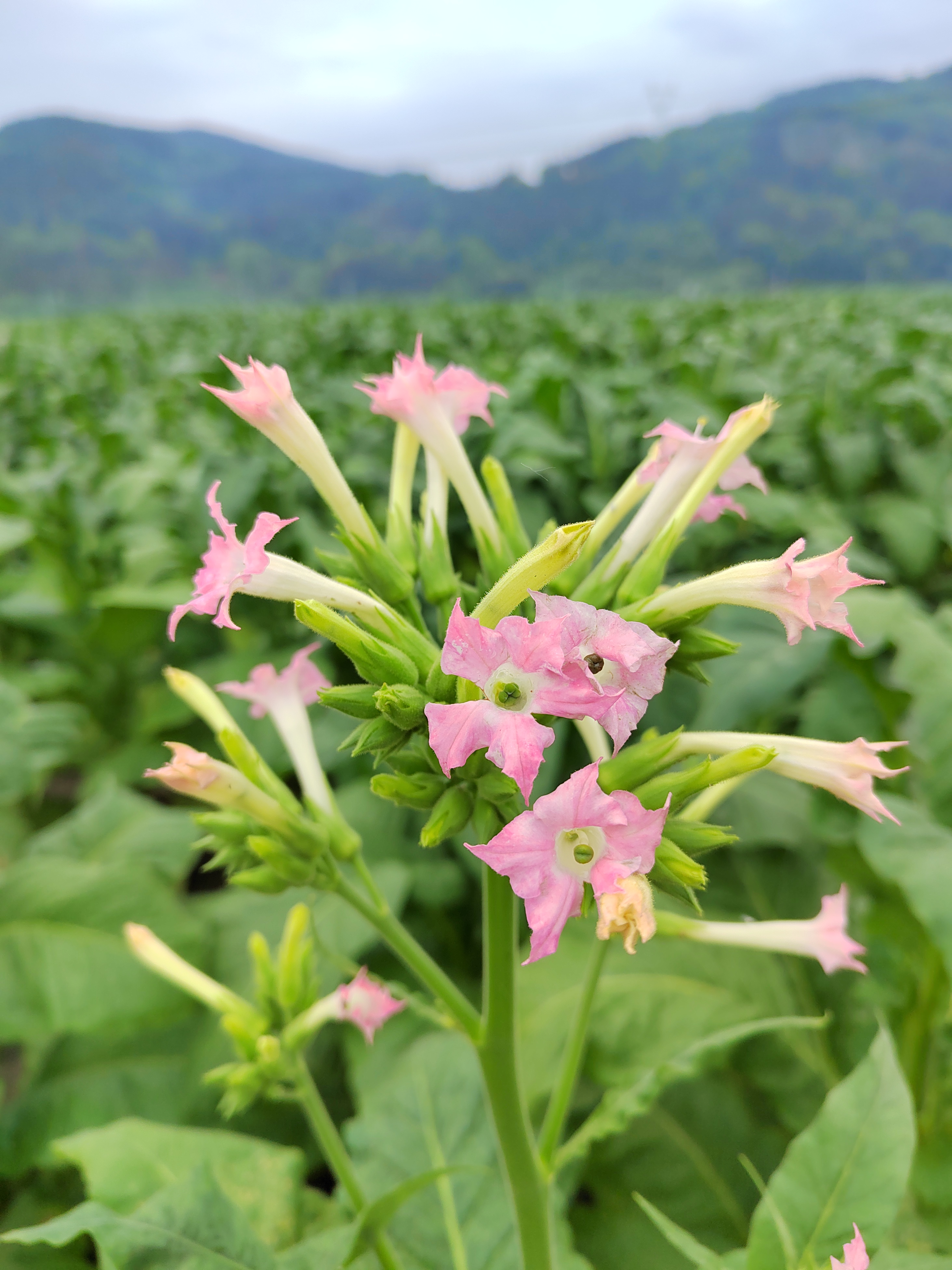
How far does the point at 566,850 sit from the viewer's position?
67 cm

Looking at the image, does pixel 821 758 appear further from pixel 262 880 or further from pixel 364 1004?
pixel 364 1004

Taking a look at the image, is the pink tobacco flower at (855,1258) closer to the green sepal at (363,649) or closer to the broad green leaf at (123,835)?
the green sepal at (363,649)

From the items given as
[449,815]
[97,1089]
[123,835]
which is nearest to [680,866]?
[449,815]

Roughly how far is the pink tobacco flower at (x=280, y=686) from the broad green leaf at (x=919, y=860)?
973 mm

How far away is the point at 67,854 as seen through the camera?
245 cm

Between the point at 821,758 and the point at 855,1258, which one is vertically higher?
the point at 821,758

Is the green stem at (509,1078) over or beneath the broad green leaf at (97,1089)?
over

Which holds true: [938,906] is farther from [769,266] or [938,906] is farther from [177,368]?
[769,266]

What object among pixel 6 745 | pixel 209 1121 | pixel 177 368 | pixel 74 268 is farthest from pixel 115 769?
pixel 74 268

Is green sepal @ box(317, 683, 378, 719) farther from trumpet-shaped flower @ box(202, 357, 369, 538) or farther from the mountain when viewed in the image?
the mountain

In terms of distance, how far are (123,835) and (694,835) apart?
80.9 inches

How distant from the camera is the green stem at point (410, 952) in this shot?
3.04 ft

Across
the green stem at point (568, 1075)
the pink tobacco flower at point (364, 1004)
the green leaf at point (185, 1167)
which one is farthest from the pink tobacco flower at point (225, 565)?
the green leaf at point (185, 1167)

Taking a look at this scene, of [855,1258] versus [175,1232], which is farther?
[175,1232]
